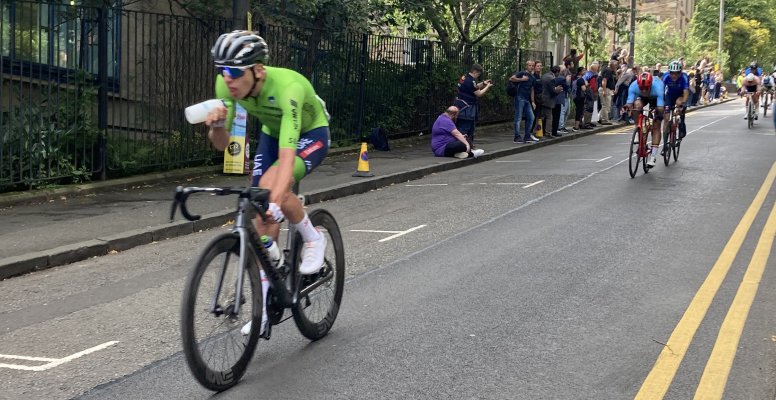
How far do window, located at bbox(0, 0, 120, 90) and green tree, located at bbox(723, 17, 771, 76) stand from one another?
74.7 metres

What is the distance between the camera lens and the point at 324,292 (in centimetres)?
599

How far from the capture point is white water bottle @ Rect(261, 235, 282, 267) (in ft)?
17.0

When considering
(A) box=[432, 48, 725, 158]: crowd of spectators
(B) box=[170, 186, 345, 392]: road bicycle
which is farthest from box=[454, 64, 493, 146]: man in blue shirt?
(B) box=[170, 186, 345, 392]: road bicycle

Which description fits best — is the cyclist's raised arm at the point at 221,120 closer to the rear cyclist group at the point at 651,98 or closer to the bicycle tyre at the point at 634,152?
the bicycle tyre at the point at 634,152

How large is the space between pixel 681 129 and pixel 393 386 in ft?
46.4

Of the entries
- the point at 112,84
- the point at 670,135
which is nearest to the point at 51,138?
the point at 112,84

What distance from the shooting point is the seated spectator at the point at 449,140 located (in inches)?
744

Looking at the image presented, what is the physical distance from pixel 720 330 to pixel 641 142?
9.58m

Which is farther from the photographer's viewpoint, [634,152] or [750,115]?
[750,115]

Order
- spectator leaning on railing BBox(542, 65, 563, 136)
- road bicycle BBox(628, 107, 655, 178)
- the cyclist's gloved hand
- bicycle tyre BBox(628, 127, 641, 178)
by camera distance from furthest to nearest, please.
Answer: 1. spectator leaning on railing BBox(542, 65, 563, 136)
2. road bicycle BBox(628, 107, 655, 178)
3. bicycle tyre BBox(628, 127, 641, 178)
4. the cyclist's gloved hand

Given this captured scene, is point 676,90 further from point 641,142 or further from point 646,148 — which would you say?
point 641,142

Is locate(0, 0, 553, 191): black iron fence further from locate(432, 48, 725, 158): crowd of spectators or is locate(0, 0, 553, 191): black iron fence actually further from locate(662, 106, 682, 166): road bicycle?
locate(662, 106, 682, 166): road bicycle

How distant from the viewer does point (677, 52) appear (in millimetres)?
63781

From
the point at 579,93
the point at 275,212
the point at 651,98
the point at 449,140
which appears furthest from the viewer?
the point at 579,93
